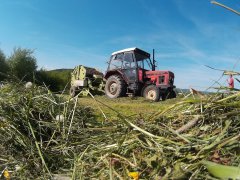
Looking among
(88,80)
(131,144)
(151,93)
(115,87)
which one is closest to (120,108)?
(131,144)

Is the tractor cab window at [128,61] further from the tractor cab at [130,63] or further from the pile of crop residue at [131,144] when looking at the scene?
the pile of crop residue at [131,144]

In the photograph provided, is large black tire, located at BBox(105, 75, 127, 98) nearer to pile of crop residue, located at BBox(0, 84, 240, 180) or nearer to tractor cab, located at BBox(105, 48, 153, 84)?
tractor cab, located at BBox(105, 48, 153, 84)

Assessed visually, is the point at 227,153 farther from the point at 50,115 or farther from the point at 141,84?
the point at 141,84

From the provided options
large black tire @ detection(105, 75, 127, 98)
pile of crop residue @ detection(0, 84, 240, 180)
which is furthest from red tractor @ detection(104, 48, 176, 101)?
pile of crop residue @ detection(0, 84, 240, 180)

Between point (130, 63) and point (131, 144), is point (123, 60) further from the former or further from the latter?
point (131, 144)

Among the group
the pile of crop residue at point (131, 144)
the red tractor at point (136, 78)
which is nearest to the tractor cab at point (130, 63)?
the red tractor at point (136, 78)

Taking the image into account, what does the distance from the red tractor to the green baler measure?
196cm

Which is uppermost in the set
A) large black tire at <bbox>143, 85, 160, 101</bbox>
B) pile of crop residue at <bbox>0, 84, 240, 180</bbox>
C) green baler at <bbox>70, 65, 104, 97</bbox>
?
green baler at <bbox>70, 65, 104, 97</bbox>

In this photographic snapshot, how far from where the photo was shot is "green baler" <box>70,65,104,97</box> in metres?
19.5

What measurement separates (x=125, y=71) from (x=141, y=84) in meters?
1.04

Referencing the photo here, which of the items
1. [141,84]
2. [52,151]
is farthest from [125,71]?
[52,151]

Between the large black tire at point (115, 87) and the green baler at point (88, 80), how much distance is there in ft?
4.78

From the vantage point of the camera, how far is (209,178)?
52.6 inches

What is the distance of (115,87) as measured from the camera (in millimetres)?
17125
